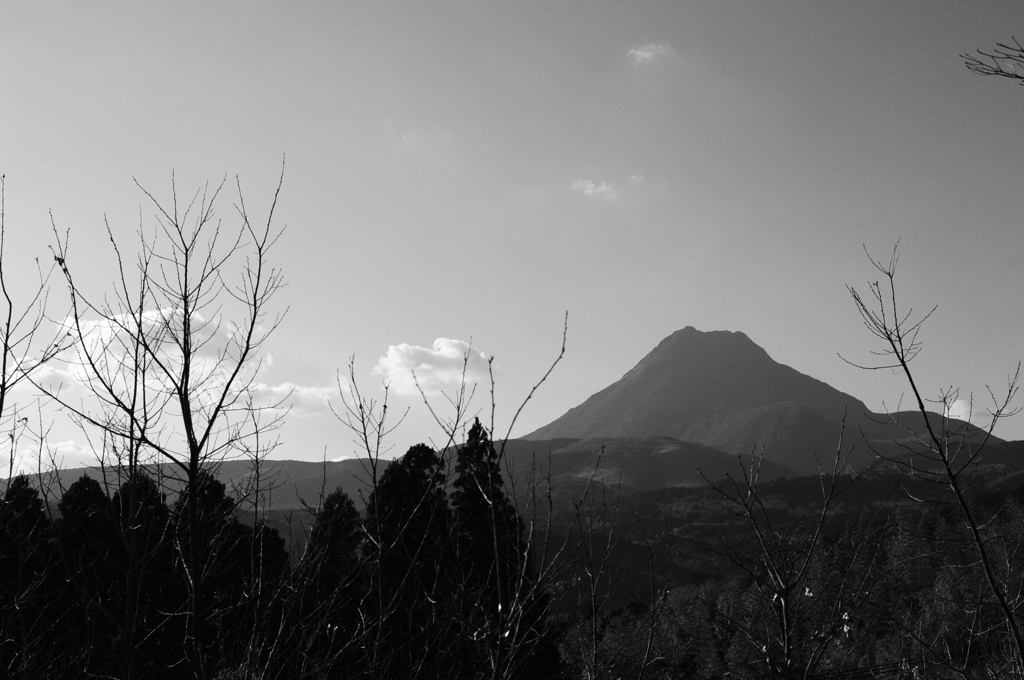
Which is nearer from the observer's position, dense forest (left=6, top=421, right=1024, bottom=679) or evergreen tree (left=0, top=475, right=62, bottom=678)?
dense forest (left=6, top=421, right=1024, bottom=679)

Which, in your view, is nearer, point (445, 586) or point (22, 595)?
point (22, 595)

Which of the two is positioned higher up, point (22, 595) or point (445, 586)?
point (22, 595)

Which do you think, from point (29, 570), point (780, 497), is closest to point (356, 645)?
point (29, 570)

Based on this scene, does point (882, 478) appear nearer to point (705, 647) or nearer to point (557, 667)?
point (705, 647)

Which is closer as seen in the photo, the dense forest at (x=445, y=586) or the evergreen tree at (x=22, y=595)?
the dense forest at (x=445, y=586)

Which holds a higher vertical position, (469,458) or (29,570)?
(469,458)

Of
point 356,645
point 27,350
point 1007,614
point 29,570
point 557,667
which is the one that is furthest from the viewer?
point 557,667

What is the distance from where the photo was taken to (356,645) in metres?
5.92

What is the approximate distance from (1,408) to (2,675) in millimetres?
1932

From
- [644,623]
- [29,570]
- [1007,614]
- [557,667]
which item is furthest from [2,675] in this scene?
[644,623]

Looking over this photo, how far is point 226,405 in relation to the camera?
13.8 feet

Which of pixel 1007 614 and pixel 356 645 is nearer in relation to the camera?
pixel 1007 614

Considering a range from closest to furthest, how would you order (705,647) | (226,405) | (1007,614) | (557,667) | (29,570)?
(226,405)
(1007,614)
(29,570)
(557,667)
(705,647)

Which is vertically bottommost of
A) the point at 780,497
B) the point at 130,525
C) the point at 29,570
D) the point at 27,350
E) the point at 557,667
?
the point at 780,497
